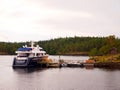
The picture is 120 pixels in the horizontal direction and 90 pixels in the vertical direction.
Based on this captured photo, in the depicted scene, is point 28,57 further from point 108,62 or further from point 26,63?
point 108,62

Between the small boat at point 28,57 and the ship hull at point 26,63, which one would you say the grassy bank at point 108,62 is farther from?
the small boat at point 28,57

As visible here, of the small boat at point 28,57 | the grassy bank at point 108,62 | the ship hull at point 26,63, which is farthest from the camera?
the grassy bank at point 108,62

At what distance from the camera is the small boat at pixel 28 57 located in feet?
352

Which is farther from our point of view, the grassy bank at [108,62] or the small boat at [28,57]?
the grassy bank at [108,62]

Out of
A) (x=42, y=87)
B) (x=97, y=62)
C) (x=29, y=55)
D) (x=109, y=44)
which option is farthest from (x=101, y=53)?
(x=42, y=87)

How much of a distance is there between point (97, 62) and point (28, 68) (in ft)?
68.5

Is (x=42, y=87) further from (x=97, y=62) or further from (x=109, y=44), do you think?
(x=109, y=44)

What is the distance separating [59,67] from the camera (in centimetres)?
10988

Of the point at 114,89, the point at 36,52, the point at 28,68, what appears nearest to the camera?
the point at 114,89

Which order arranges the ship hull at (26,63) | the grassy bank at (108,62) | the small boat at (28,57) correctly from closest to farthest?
the ship hull at (26,63) < the small boat at (28,57) < the grassy bank at (108,62)

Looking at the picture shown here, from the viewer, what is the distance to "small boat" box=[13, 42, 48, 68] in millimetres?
107438

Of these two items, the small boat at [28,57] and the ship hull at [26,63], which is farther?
the small boat at [28,57]

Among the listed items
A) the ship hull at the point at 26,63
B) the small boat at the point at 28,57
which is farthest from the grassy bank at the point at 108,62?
the small boat at the point at 28,57

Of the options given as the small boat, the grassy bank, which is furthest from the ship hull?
the grassy bank
